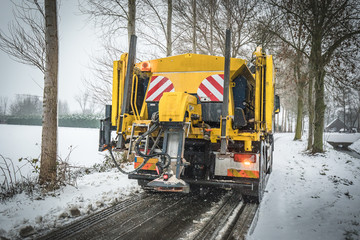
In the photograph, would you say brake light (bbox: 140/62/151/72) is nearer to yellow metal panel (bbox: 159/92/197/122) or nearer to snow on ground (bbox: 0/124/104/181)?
yellow metal panel (bbox: 159/92/197/122)

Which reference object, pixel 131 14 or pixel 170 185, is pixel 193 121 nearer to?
pixel 170 185

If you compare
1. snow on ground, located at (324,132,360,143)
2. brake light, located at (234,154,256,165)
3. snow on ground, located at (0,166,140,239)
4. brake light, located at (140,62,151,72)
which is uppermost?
brake light, located at (140,62,151,72)

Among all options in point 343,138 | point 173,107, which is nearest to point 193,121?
point 173,107

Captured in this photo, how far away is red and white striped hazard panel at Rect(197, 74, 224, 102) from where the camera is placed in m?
4.23

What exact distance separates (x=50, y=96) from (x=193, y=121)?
3.02m

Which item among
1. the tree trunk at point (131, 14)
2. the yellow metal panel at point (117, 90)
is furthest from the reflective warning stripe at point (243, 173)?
the tree trunk at point (131, 14)

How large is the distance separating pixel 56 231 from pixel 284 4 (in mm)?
11973

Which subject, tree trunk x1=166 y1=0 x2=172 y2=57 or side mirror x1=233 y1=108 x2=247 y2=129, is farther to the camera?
tree trunk x1=166 y1=0 x2=172 y2=57

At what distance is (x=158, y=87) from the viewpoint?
4.57m

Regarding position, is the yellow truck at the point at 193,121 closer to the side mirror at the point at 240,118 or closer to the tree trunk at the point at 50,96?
the side mirror at the point at 240,118

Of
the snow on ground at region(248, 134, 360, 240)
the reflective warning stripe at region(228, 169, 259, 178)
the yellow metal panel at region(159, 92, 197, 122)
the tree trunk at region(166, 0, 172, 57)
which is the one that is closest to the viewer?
the snow on ground at region(248, 134, 360, 240)

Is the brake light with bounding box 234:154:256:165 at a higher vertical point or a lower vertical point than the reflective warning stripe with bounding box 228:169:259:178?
higher

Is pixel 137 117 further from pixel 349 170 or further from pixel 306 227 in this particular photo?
pixel 349 170

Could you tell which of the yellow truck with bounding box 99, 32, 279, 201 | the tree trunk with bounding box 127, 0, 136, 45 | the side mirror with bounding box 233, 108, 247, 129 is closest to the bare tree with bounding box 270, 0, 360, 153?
the tree trunk with bounding box 127, 0, 136, 45
